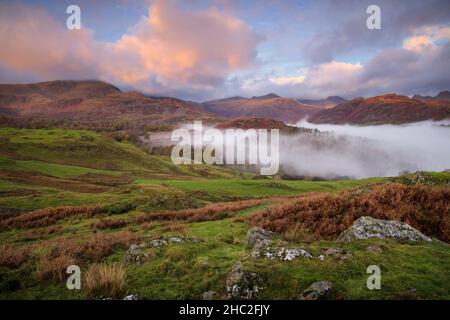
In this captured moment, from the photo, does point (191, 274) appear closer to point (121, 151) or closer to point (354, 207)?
point (354, 207)

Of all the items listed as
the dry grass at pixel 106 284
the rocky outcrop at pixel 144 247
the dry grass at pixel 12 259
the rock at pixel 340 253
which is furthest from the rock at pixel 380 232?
the dry grass at pixel 12 259

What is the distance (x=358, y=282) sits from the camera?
9.09m

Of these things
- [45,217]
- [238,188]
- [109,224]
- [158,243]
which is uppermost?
[158,243]

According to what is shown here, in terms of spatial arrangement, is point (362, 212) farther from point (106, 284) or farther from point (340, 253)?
point (106, 284)

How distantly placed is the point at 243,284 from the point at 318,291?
214cm

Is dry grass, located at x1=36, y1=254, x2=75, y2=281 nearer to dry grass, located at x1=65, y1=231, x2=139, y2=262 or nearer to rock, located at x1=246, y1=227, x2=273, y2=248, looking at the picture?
dry grass, located at x1=65, y1=231, x2=139, y2=262

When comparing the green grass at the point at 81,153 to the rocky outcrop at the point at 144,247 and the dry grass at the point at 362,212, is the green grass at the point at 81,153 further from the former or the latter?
the rocky outcrop at the point at 144,247

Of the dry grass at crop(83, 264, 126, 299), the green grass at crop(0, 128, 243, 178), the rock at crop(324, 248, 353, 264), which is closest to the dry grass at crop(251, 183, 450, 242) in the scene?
the rock at crop(324, 248, 353, 264)

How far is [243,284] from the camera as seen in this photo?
356 inches

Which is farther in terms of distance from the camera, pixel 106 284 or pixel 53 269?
pixel 53 269

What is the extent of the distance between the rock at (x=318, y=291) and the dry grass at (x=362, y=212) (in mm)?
6229

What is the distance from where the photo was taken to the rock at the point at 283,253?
10.8 metres

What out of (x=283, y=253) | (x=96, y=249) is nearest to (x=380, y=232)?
(x=283, y=253)

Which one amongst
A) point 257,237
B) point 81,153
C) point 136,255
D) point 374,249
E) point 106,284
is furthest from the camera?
point 81,153
